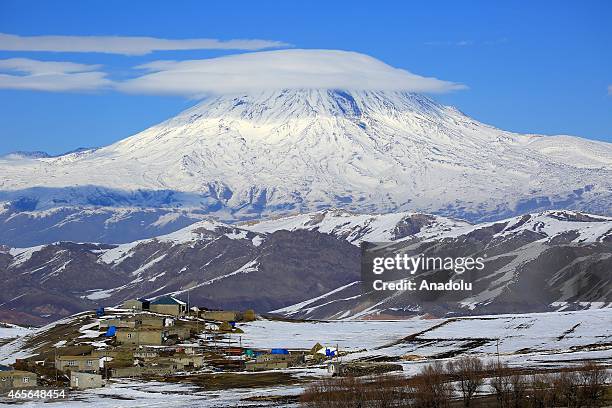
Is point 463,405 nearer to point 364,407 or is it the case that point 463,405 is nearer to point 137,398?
point 364,407

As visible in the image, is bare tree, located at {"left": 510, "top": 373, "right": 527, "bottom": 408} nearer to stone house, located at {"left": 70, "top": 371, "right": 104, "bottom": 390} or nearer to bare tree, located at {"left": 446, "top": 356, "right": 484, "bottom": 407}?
bare tree, located at {"left": 446, "top": 356, "right": 484, "bottom": 407}

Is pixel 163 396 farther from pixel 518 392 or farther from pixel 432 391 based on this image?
pixel 518 392

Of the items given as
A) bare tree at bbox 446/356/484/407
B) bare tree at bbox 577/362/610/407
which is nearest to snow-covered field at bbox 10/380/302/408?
bare tree at bbox 446/356/484/407

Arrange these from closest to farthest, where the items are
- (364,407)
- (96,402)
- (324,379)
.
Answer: (364,407) < (96,402) < (324,379)

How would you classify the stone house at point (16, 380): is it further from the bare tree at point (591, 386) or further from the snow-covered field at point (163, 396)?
the bare tree at point (591, 386)

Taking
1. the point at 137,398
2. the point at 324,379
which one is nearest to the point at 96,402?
the point at 137,398

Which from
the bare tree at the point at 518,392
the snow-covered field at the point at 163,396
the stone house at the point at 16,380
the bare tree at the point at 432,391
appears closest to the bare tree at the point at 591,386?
the bare tree at the point at 518,392

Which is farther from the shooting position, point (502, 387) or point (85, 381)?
point (85, 381)

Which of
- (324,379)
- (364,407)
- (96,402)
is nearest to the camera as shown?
(364,407)

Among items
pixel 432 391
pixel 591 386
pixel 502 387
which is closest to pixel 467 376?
pixel 502 387
